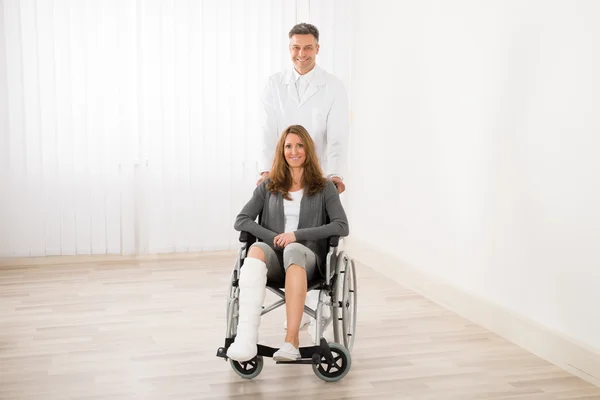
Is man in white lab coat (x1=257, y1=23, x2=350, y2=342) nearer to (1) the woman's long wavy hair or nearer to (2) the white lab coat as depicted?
(2) the white lab coat

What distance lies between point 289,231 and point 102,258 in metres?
2.52

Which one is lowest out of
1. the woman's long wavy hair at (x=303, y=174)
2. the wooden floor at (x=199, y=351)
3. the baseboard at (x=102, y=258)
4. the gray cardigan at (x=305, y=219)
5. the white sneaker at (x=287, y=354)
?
the baseboard at (x=102, y=258)

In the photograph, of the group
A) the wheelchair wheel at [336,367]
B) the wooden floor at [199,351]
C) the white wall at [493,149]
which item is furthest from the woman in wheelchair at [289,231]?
the white wall at [493,149]

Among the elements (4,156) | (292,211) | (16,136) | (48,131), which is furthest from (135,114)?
(292,211)

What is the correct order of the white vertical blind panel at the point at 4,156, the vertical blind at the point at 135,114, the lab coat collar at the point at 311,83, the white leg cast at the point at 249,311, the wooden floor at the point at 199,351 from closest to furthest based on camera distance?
the white leg cast at the point at 249,311
the wooden floor at the point at 199,351
the lab coat collar at the point at 311,83
the white vertical blind panel at the point at 4,156
the vertical blind at the point at 135,114

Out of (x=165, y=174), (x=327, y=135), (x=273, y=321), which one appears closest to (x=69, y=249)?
(x=165, y=174)

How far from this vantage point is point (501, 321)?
3730 millimetres

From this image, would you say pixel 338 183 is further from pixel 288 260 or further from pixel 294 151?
pixel 288 260

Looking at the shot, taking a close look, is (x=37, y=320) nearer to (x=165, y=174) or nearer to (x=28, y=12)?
(x=165, y=174)

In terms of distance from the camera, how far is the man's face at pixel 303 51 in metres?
3.64

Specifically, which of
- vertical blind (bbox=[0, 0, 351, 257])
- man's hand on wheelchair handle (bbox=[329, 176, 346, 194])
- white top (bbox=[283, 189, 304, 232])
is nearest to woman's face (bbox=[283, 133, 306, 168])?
white top (bbox=[283, 189, 304, 232])

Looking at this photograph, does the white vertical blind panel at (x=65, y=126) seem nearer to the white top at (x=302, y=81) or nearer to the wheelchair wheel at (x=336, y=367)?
the white top at (x=302, y=81)

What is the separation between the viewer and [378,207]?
5320 millimetres

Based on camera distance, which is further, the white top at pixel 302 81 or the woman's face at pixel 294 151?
the white top at pixel 302 81
